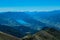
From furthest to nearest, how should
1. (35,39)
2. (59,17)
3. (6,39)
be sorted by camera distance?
(59,17), (6,39), (35,39)

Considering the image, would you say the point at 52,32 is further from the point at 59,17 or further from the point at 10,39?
the point at 59,17

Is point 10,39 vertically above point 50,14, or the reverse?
point 10,39

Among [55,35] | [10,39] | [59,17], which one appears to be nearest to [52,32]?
[55,35]

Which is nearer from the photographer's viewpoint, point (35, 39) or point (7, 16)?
point (35, 39)

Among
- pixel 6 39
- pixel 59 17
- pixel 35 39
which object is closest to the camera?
pixel 35 39

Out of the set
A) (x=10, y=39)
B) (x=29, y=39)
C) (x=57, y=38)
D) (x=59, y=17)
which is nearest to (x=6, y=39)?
(x=10, y=39)

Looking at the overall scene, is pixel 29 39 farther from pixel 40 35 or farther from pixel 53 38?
pixel 53 38

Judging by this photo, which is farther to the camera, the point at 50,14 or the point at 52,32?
the point at 50,14

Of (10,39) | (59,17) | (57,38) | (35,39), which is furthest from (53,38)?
(59,17)

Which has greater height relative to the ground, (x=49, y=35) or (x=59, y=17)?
(x=49, y=35)
